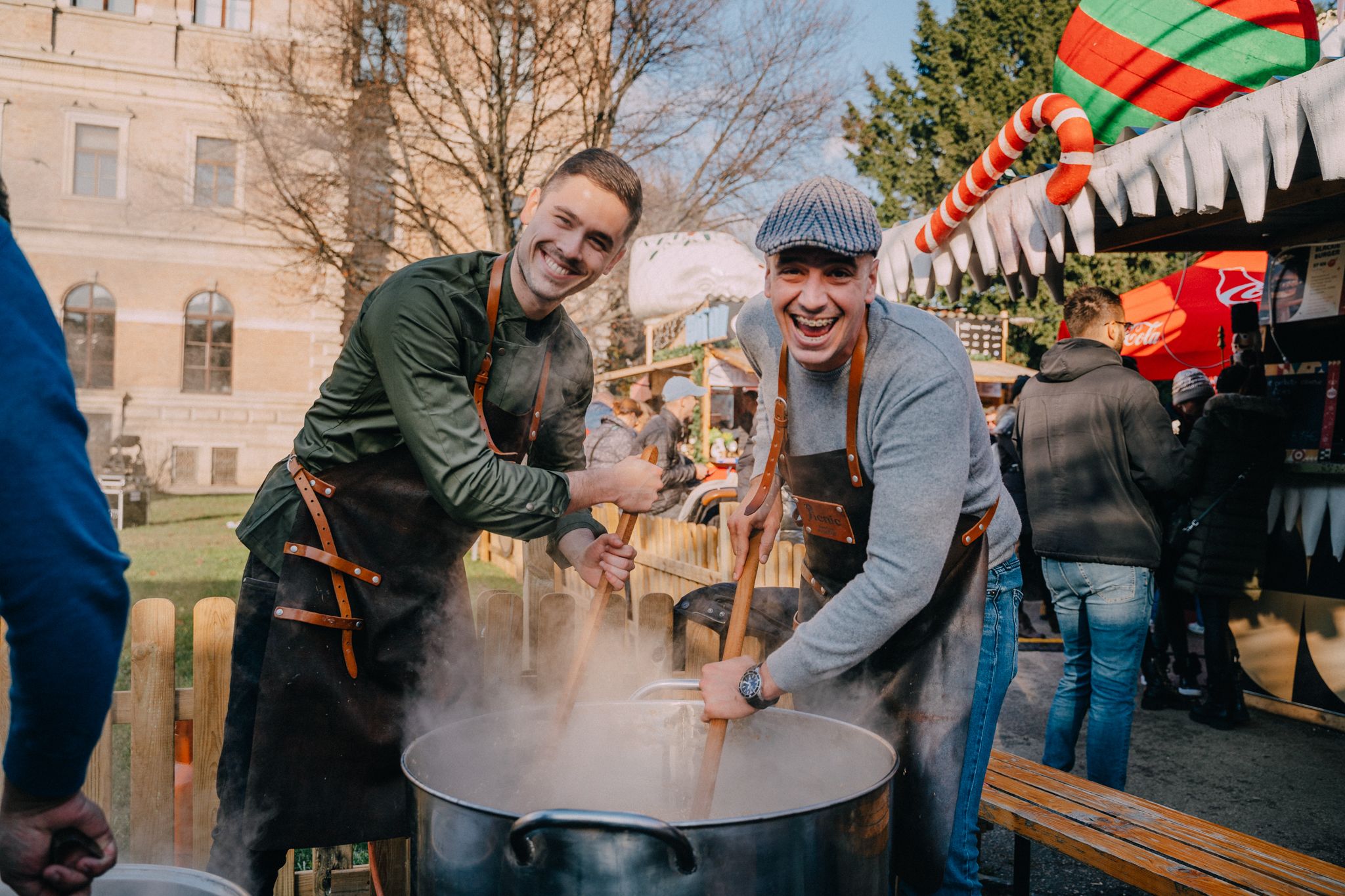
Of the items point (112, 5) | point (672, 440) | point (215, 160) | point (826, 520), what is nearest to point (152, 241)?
point (215, 160)

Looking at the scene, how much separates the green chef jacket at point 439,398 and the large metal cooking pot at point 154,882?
2.49 ft

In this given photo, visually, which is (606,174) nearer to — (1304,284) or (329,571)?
(329,571)

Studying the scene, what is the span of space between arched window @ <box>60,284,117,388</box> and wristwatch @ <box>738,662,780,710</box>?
2497cm

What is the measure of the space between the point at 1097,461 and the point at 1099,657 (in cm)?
79

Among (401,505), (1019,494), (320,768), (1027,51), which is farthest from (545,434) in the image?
(1027,51)

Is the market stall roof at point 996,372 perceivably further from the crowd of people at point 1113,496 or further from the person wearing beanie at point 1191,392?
the crowd of people at point 1113,496

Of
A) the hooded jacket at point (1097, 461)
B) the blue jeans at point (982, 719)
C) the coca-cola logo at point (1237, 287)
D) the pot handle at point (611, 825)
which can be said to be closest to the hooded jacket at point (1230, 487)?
the hooded jacket at point (1097, 461)

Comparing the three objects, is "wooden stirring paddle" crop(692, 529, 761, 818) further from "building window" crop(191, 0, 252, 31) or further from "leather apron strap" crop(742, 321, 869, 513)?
"building window" crop(191, 0, 252, 31)

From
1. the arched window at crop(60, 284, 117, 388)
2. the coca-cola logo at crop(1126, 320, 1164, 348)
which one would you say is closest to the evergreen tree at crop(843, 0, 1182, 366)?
the coca-cola logo at crop(1126, 320, 1164, 348)

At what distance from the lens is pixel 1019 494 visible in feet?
19.6

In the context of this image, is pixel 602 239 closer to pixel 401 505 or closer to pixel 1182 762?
pixel 401 505

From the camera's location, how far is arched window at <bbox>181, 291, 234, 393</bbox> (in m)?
23.0

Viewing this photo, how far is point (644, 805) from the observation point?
2.09m

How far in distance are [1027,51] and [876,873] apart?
20067 mm
